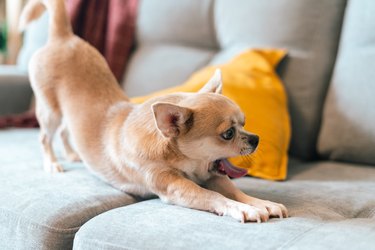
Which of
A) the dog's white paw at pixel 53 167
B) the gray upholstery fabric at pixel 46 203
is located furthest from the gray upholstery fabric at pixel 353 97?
the dog's white paw at pixel 53 167

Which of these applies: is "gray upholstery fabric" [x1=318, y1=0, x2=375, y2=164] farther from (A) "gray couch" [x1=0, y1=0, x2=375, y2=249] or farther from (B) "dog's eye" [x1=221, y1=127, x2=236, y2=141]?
(B) "dog's eye" [x1=221, y1=127, x2=236, y2=141]

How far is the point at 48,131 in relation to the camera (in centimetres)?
184

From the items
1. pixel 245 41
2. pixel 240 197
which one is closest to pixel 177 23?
pixel 245 41

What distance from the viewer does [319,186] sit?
1560 mm

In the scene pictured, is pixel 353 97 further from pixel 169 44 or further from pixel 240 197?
pixel 169 44

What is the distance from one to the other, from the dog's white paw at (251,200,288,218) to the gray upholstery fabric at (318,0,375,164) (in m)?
0.72

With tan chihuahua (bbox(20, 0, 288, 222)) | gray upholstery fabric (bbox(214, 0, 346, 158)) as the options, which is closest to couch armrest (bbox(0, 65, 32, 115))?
tan chihuahua (bbox(20, 0, 288, 222))

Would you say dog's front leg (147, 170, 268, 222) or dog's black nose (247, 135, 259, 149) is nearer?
dog's front leg (147, 170, 268, 222)

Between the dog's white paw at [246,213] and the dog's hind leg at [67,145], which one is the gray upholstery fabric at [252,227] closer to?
the dog's white paw at [246,213]

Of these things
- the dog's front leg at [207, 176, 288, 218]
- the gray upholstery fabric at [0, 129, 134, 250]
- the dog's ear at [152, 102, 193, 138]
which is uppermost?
the dog's ear at [152, 102, 193, 138]

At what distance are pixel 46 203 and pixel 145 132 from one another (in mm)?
321

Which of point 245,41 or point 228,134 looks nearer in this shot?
point 228,134

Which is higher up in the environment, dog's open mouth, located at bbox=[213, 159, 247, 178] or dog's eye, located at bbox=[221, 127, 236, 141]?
dog's eye, located at bbox=[221, 127, 236, 141]

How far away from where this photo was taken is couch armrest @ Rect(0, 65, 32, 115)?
100 inches
